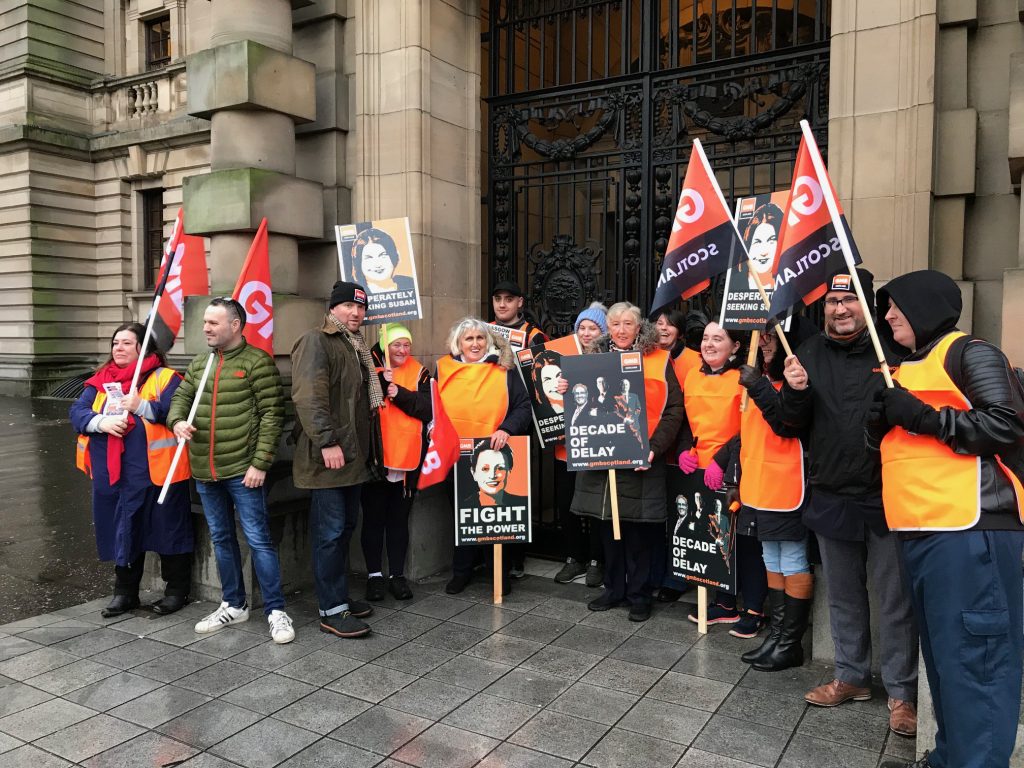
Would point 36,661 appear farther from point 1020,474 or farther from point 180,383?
point 1020,474

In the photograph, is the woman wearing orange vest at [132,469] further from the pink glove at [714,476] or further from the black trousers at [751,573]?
the black trousers at [751,573]

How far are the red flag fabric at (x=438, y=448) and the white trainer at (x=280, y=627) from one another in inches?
52.0

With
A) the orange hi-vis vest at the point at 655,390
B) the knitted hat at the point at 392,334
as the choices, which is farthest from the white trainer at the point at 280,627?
the orange hi-vis vest at the point at 655,390

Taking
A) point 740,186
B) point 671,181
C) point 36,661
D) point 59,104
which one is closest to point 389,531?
point 36,661

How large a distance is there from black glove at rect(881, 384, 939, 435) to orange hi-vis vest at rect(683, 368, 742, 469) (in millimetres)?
1842

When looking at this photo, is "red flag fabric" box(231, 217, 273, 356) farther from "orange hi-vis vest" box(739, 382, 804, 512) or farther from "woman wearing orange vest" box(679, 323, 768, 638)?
"orange hi-vis vest" box(739, 382, 804, 512)

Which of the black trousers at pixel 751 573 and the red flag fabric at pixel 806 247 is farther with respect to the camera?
the black trousers at pixel 751 573

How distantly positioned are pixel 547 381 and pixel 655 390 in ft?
2.92

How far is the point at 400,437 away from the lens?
5.80 m

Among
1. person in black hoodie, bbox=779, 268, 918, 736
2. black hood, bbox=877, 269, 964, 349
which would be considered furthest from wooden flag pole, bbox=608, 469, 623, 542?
black hood, bbox=877, 269, 964, 349

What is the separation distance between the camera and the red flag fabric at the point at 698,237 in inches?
187

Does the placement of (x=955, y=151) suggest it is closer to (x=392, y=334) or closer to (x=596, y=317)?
(x=596, y=317)

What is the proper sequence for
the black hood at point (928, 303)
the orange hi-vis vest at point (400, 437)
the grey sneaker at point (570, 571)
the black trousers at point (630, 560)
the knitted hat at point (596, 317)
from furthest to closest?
the grey sneaker at point (570, 571) < the knitted hat at point (596, 317) < the orange hi-vis vest at point (400, 437) < the black trousers at point (630, 560) < the black hood at point (928, 303)

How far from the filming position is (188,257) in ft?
19.8
